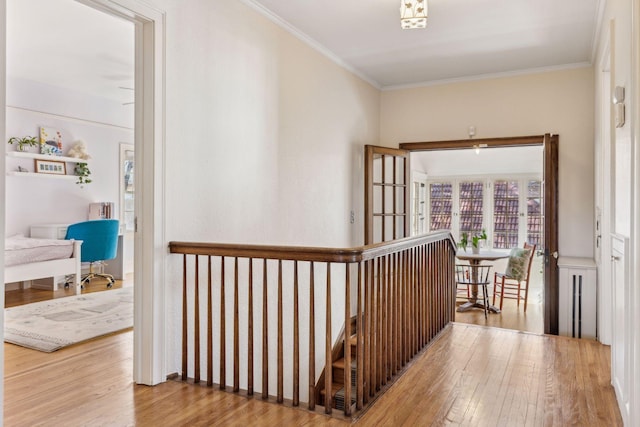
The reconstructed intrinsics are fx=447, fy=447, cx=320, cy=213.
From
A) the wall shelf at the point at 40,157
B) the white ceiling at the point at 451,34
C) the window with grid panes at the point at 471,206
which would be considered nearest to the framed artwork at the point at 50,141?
the wall shelf at the point at 40,157

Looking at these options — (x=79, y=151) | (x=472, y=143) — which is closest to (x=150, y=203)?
(x=472, y=143)

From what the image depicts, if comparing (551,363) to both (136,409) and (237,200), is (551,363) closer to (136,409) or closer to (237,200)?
(237,200)

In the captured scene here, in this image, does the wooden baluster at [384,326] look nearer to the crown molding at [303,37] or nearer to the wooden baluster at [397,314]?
the wooden baluster at [397,314]

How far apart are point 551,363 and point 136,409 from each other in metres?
2.64

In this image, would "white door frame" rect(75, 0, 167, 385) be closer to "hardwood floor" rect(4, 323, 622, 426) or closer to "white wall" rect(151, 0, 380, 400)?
"white wall" rect(151, 0, 380, 400)

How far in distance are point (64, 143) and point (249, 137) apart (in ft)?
13.3

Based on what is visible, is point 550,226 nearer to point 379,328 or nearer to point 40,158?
point 379,328

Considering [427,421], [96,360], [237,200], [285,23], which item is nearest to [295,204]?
[237,200]

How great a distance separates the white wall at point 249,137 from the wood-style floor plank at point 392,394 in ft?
1.42

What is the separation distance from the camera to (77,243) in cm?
546

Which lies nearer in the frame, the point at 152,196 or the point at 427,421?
the point at 427,421

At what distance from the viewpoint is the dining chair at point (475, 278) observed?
5857mm

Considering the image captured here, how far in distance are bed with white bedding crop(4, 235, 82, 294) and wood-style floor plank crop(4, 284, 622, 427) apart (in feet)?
6.11

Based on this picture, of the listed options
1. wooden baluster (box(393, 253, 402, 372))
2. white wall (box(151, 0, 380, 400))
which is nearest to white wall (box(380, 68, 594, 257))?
white wall (box(151, 0, 380, 400))
